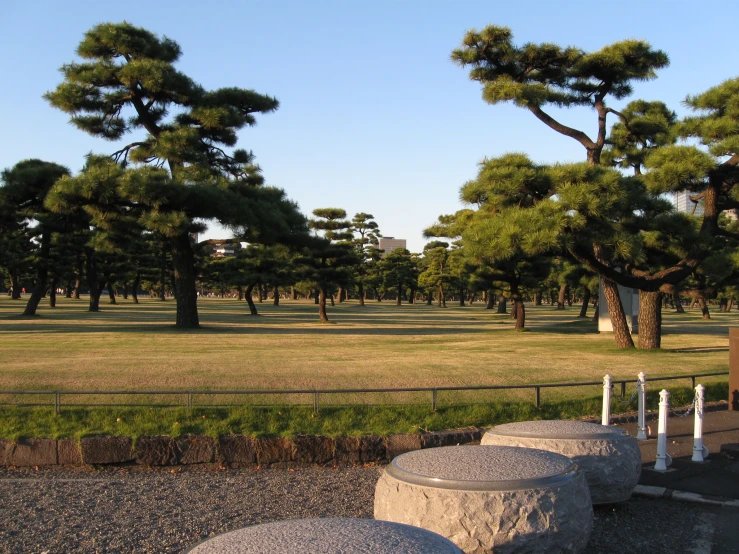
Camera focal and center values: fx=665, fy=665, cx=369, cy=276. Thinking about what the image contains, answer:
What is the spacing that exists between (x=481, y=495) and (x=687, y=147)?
1333 cm

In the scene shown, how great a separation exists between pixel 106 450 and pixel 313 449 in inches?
103

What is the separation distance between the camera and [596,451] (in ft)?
20.1

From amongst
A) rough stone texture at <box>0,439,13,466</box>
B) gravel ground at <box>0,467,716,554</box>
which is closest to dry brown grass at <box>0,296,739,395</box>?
rough stone texture at <box>0,439,13,466</box>

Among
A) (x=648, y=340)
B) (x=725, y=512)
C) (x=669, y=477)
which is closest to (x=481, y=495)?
(x=725, y=512)

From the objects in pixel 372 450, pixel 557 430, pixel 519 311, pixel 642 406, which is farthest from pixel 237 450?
pixel 519 311

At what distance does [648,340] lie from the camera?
755 inches

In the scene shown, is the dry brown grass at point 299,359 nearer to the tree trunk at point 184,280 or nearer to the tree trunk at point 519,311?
the tree trunk at point 184,280

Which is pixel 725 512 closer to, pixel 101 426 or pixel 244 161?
pixel 101 426

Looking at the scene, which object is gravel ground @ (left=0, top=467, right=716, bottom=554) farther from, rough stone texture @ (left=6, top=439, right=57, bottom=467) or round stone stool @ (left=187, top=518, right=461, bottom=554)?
round stone stool @ (left=187, top=518, right=461, bottom=554)

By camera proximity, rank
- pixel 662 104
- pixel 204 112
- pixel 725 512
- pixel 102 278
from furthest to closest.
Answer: pixel 102 278 < pixel 204 112 < pixel 662 104 < pixel 725 512

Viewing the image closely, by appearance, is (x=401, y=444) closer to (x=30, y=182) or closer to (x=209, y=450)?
(x=209, y=450)

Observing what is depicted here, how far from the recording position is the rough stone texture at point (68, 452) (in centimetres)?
844

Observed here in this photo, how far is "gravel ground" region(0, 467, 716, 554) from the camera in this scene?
5.63 metres

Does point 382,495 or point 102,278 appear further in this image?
point 102,278
